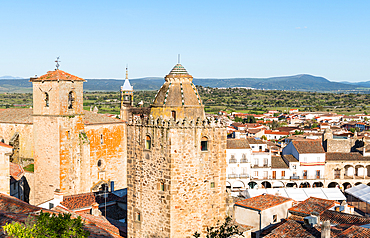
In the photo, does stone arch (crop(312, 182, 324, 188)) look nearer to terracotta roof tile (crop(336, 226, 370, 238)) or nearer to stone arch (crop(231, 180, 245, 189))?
stone arch (crop(231, 180, 245, 189))

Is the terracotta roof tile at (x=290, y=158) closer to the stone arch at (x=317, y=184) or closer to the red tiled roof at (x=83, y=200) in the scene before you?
the stone arch at (x=317, y=184)

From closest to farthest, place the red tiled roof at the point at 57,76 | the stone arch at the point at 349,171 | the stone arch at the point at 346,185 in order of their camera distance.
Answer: the red tiled roof at the point at 57,76 → the stone arch at the point at 346,185 → the stone arch at the point at 349,171

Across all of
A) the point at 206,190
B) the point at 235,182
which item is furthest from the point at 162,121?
the point at 235,182

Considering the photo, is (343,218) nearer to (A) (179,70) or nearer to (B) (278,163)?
→ (A) (179,70)

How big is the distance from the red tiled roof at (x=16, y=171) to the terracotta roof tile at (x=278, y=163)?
1178 inches

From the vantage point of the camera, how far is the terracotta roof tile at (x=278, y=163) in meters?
50.7

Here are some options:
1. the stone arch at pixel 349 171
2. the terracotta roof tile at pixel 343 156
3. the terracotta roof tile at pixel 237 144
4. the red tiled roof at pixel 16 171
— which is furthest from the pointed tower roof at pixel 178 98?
the stone arch at pixel 349 171

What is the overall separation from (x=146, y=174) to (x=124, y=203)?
8.78 meters

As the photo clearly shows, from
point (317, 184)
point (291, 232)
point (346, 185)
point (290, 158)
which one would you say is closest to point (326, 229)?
point (291, 232)

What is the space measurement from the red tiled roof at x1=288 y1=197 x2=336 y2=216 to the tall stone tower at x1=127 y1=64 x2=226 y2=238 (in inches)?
274

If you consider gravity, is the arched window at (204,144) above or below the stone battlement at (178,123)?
below

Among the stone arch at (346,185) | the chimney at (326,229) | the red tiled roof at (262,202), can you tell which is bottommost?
the stone arch at (346,185)

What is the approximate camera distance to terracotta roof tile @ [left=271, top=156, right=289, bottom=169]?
50.7m

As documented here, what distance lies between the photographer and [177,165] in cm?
1612
